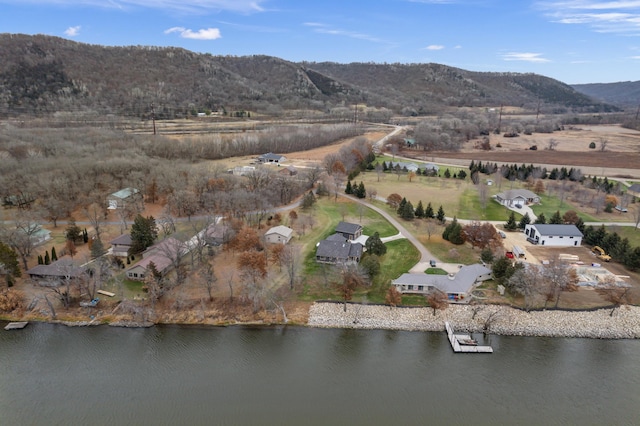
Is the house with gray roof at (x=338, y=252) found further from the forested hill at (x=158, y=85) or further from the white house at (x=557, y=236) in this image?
the forested hill at (x=158, y=85)

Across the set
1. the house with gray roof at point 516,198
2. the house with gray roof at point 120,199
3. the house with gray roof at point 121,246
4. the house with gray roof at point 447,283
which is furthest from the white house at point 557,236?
the house with gray roof at point 120,199

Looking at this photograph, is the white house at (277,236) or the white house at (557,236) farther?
the white house at (557,236)

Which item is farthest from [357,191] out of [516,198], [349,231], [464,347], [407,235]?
[464,347]

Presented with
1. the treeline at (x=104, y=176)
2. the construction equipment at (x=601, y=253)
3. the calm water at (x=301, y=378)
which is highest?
the treeline at (x=104, y=176)

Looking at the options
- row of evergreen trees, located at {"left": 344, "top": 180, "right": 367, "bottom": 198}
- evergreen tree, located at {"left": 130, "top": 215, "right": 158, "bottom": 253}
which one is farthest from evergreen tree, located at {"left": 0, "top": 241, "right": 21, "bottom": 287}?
row of evergreen trees, located at {"left": 344, "top": 180, "right": 367, "bottom": 198}

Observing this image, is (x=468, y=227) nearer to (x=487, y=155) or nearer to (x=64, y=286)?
(x=64, y=286)

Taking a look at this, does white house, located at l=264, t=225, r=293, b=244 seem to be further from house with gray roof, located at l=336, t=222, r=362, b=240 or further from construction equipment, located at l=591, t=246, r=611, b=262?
construction equipment, located at l=591, t=246, r=611, b=262

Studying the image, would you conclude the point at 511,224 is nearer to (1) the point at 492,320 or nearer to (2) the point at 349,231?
(2) the point at 349,231
